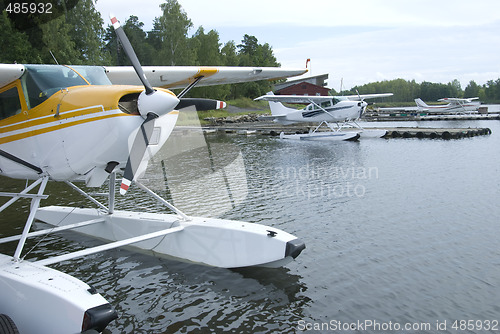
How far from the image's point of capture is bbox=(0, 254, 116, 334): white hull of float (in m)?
4.00

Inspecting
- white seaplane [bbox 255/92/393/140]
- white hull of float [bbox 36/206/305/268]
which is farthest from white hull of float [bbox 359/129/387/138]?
white hull of float [bbox 36/206/305/268]

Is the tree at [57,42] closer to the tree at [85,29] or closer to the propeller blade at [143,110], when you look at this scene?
the tree at [85,29]

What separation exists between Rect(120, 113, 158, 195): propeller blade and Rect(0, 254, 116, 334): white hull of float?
126 centimetres

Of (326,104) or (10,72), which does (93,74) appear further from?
(326,104)

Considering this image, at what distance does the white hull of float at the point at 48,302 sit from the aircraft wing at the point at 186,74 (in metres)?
3.62

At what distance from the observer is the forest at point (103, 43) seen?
26.3 m

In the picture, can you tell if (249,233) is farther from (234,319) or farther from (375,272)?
(375,272)

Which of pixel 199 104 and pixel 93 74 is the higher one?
pixel 93 74

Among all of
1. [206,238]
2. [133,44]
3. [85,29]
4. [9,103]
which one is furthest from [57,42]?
[133,44]

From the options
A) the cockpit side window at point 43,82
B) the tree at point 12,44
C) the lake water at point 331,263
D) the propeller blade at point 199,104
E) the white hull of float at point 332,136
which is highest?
the tree at point 12,44

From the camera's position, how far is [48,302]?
4262 mm

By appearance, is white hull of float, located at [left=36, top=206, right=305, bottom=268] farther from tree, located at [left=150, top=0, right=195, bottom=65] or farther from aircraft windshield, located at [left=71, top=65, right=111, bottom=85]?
tree, located at [left=150, top=0, right=195, bottom=65]

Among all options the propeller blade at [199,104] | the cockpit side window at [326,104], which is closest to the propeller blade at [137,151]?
the propeller blade at [199,104]

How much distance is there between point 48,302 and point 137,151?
1953 mm
